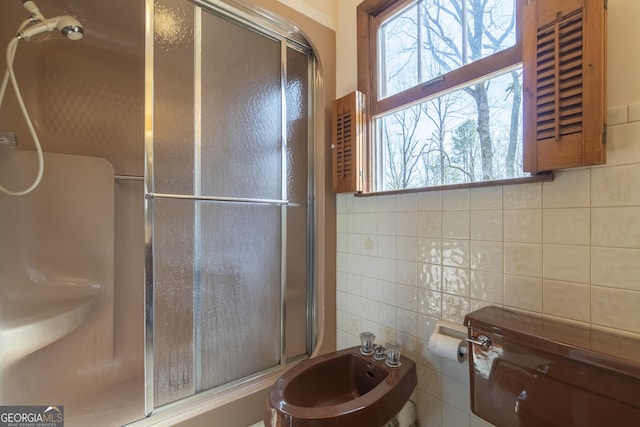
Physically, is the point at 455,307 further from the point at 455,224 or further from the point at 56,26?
the point at 56,26

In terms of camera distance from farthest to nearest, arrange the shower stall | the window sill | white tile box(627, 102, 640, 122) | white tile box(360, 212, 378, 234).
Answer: white tile box(360, 212, 378, 234)
the shower stall
the window sill
white tile box(627, 102, 640, 122)

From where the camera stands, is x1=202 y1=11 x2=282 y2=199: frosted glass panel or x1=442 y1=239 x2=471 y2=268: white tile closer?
x1=442 y1=239 x2=471 y2=268: white tile

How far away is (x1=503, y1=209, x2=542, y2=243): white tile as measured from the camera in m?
0.88

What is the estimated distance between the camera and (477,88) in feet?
3.64

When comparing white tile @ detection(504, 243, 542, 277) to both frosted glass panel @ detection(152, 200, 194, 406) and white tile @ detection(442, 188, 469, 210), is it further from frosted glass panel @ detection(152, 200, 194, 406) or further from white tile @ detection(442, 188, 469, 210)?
frosted glass panel @ detection(152, 200, 194, 406)

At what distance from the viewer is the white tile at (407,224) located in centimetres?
123

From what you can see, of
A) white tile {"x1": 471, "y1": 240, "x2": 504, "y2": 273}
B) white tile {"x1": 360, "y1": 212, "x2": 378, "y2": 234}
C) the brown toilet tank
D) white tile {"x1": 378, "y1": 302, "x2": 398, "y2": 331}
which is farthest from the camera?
white tile {"x1": 360, "y1": 212, "x2": 378, "y2": 234}

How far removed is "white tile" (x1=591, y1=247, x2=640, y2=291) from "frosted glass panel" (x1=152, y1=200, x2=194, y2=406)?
1515 mm

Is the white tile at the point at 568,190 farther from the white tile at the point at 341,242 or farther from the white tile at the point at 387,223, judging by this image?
the white tile at the point at 341,242

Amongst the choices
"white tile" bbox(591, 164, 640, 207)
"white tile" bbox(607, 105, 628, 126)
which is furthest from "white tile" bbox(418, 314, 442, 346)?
"white tile" bbox(607, 105, 628, 126)

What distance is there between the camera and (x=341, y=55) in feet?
5.48

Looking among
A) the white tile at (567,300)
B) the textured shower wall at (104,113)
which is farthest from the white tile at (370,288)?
the textured shower wall at (104,113)

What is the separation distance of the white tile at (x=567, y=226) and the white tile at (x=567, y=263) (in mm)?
22

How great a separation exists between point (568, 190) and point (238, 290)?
1.43 metres
